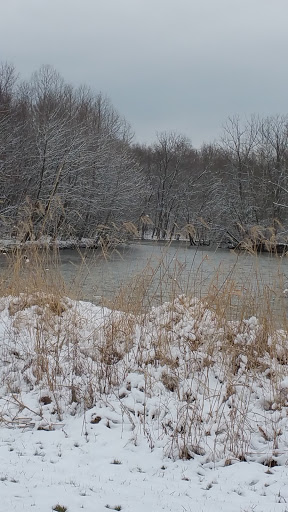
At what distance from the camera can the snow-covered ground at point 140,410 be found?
2.81m

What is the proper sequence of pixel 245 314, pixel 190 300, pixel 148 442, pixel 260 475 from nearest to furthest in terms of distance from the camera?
1. pixel 260 475
2. pixel 148 442
3. pixel 245 314
4. pixel 190 300

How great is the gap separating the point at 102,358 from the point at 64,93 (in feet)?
130

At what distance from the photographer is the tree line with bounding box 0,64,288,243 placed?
27438 millimetres

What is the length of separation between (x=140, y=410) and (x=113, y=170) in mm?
30906

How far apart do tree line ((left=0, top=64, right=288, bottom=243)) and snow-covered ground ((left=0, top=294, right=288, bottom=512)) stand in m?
15.2

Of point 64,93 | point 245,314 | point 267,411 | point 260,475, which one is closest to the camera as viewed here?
point 260,475

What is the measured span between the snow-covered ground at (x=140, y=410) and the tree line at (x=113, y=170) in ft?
49.9

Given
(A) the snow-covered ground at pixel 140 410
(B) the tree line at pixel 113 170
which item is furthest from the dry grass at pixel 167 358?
(B) the tree line at pixel 113 170

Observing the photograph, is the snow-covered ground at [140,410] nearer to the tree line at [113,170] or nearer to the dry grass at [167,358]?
the dry grass at [167,358]

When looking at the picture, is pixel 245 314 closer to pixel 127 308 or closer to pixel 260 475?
pixel 127 308

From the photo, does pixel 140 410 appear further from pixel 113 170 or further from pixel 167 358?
pixel 113 170

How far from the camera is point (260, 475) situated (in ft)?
9.99

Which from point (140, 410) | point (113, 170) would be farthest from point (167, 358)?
point (113, 170)

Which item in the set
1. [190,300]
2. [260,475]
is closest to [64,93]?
[190,300]
